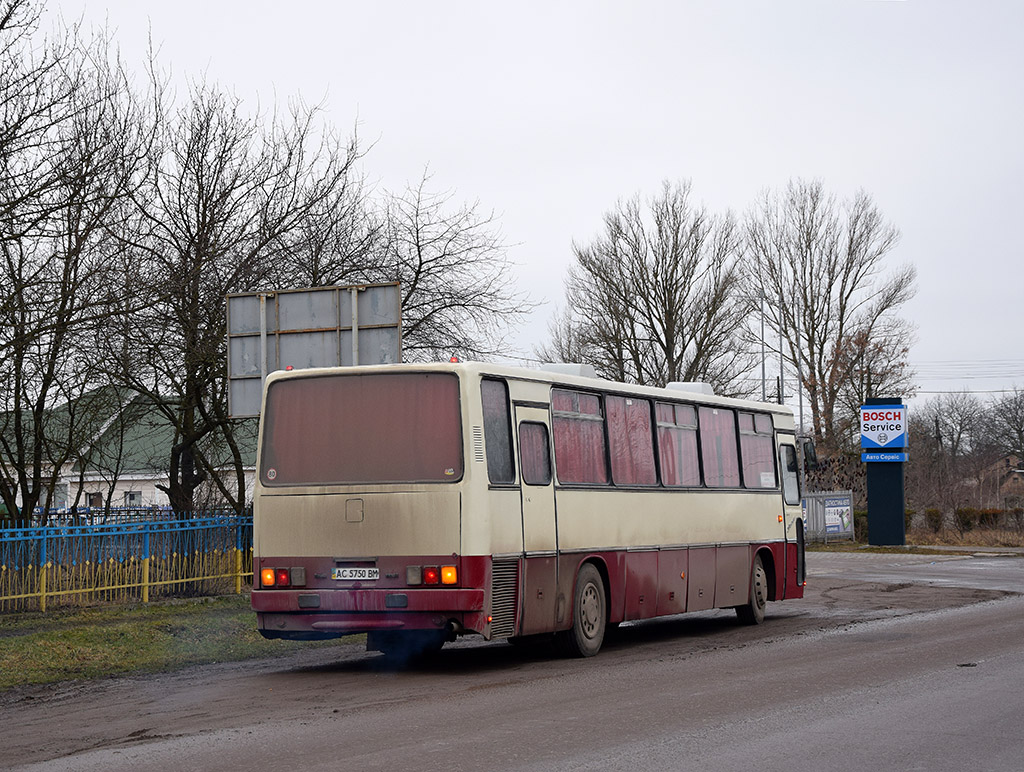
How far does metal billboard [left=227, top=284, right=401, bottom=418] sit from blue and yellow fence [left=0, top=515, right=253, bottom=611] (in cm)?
212

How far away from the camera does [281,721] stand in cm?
947

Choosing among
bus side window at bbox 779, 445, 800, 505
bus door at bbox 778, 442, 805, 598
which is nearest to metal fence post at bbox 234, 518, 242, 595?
bus door at bbox 778, 442, 805, 598

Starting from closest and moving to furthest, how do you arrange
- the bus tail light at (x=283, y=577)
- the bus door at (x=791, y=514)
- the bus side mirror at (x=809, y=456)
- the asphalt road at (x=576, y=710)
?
the asphalt road at (x=576, y=710) < the bus tail light at (x=283, y=577) < the bus door at (x=791, y=514) < the bus side mirror at (x=809, y=456)

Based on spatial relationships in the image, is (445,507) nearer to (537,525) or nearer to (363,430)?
(363,430)

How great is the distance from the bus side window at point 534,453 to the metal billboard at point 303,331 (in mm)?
7337

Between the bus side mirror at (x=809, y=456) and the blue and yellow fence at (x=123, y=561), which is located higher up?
the bus side mirror at (x=809, y=456)

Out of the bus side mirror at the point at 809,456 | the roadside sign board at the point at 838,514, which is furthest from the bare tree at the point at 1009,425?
the bus side mirror at the point at 809,456

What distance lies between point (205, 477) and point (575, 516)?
572 inches

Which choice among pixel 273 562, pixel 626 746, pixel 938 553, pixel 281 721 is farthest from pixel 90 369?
pixel 938 553

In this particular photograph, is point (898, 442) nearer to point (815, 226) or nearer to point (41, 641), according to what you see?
point (815, 226)

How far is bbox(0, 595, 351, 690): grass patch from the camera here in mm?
13695

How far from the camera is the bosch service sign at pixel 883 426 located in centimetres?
4528

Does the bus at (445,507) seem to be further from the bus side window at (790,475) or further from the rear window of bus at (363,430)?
the bus side window at (790,475)

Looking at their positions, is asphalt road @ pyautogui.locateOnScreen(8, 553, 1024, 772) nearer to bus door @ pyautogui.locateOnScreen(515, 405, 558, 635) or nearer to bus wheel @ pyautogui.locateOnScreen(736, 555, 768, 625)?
bus door @ pyautogui.locateOnScreen(515, 405, 558, 635)
